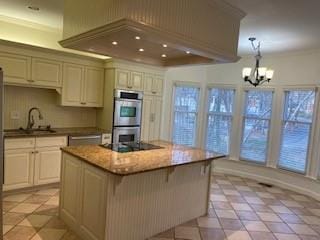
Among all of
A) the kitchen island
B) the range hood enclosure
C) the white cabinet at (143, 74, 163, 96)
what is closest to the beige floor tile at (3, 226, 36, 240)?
the kitchen island

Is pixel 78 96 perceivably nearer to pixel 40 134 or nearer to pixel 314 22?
pixel 40 134

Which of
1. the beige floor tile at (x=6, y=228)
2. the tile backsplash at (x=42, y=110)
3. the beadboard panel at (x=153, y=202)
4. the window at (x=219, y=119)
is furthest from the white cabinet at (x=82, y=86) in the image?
the window at (x=219, y=119)

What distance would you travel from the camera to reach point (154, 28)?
2.24 metres

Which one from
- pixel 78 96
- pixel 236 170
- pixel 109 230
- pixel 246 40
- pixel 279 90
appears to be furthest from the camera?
pixel 236 170

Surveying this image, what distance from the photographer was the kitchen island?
240 cm

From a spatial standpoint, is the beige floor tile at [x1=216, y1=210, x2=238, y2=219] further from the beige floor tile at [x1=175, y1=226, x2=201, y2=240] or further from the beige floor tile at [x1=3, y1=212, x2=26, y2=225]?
the beige floor tile at [x1=3, y1=212, x2=26, y2=225]

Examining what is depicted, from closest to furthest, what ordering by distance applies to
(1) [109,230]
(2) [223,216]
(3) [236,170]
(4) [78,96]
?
(1) [109,230]
(2) [223,216]
(4) [78,96]
(3) [236,170]

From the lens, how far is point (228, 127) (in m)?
5.85

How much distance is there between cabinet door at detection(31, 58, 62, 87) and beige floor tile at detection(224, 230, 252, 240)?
137 inches

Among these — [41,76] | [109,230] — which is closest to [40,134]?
[41,76]

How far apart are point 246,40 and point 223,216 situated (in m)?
2.85

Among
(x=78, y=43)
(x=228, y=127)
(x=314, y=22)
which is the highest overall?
(x=314, y=22)

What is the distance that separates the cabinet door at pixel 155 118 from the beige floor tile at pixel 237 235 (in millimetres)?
2694

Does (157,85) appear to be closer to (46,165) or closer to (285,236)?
(46,165)
